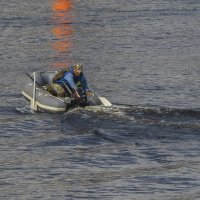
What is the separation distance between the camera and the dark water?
2864 centimetres

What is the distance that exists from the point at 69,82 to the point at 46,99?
4.02 ft

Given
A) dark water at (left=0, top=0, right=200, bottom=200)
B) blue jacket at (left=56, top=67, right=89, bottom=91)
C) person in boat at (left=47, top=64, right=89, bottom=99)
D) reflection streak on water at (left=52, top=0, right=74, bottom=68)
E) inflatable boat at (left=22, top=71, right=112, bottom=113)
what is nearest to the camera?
dark water at (left=0, top=0, right=200, bottom=200)

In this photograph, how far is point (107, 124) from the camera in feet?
119

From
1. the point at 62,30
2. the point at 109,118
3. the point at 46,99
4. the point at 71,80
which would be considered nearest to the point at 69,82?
the point at 71,80

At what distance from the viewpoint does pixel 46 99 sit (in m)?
38.1

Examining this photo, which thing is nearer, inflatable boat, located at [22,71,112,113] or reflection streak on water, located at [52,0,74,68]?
inflatable boat, located at [22,71,112,113]

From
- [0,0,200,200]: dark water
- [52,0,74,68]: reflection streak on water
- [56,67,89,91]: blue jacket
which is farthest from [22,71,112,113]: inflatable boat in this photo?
[52,0,74,68]: reflection streak on water

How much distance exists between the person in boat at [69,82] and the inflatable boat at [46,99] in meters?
0.38

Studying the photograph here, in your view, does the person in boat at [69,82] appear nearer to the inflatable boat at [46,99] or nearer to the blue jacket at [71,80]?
the blue jacket at [71,80]

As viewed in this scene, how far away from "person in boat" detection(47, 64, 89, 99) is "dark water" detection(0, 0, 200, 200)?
1056 mm

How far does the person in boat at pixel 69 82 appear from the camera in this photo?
38.1 meters

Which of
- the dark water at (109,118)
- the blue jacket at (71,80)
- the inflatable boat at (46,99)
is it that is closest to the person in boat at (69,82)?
the blue jacket at (71,80)

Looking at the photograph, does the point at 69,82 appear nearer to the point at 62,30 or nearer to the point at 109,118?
the point at 109,118

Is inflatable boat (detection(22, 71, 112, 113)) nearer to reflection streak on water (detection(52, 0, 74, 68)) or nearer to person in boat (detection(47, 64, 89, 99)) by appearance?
person in boat (detection(47, 64, 89, 99))
